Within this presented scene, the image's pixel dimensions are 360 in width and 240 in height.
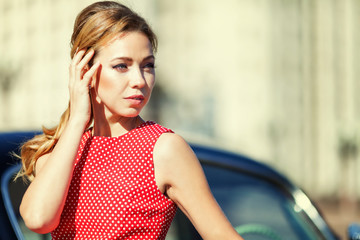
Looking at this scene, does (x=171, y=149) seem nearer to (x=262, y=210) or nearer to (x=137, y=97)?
(x=137, y=97)

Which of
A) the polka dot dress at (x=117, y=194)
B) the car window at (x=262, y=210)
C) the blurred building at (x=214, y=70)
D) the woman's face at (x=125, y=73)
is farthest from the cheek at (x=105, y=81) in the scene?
the blurred building at (x=214, y=70)

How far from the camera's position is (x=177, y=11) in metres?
34.1

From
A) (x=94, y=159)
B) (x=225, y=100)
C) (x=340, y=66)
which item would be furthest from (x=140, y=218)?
(x=340, y=66)

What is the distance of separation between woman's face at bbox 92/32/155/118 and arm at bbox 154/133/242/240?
15 centimetres

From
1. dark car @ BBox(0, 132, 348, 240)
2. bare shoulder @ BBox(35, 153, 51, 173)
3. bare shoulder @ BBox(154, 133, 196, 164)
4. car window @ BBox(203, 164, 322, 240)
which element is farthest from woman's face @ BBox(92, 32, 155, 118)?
car window @ BBox(203, 164, 322, 240)

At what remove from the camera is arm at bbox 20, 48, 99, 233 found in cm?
143

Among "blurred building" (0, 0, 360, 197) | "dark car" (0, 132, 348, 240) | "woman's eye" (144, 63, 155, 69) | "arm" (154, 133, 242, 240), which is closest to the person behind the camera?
"arm" (154, 133, 242, 240)

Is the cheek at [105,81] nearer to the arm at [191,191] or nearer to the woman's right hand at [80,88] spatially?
the woman's right hand at [80,88]

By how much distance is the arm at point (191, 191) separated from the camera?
4.70ft

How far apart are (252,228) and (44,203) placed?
132cm

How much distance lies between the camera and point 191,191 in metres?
1.43

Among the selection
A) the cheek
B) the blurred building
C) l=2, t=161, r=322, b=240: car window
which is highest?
the cheek

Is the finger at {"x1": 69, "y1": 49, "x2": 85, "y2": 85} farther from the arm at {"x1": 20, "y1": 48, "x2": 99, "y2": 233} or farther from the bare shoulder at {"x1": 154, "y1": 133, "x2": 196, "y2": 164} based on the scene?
the bare shoulder at {"x1": 154, "y1": 133, "x2": 196, "y2": 164}

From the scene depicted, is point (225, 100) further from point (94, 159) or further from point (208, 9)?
point (94, 159)
